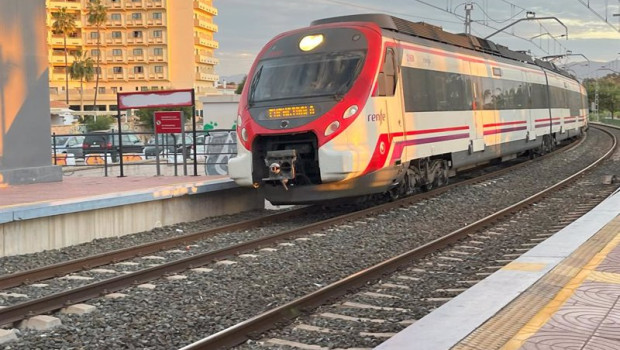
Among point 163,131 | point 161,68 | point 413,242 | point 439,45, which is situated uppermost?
point 161,68

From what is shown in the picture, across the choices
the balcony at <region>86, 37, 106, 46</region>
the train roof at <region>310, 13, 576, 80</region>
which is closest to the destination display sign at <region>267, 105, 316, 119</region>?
the train roof at <region>310, 13, 576, 80</region>

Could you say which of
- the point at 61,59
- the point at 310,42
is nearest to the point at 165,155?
the point at 310,42

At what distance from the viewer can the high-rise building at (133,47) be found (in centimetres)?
9744

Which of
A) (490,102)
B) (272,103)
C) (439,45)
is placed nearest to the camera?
(272,103)

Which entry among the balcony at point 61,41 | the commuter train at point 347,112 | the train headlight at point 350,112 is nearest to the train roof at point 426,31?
the commuter train at point 347,112

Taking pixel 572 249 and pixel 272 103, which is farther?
pixel 272 103

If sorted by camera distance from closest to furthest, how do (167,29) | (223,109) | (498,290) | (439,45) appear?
(498,290) → (439,45) → (223,109) → (167,29)

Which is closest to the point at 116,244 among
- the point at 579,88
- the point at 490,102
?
the point at 490,102

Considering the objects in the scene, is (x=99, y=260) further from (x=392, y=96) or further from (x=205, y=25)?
(x=205, y=25)

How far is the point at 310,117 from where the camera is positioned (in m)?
11.4

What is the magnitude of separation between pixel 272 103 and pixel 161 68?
90.5 meters

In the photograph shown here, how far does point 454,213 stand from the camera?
41.5 feet

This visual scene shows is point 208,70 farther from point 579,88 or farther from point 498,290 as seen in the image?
point 498,290

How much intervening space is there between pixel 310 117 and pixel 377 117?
1.20 meters
